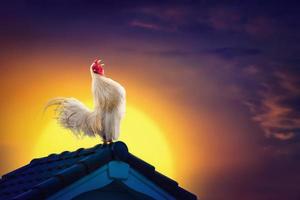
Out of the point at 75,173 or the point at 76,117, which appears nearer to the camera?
the point at 75,173

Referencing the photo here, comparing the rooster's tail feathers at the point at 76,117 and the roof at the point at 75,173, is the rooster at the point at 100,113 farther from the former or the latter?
the roof at the point at 75,173

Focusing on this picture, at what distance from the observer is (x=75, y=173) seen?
4188 millimetres

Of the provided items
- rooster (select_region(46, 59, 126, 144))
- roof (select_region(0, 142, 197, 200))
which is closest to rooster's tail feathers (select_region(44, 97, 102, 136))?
rooster (select_region(46, 59, 126, 144))

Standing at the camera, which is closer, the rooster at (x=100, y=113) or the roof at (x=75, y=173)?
the roof at (x=75, y=173)

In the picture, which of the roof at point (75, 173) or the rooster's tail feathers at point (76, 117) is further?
the rooster's tail feathers at point (76, 117)

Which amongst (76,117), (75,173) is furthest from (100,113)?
(75,173)

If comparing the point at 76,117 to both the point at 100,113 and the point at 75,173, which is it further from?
the point at 75,173

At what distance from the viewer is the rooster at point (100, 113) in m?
6.89

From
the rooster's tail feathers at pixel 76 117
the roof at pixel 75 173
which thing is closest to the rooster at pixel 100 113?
the rooster's tail feathers at pixel 76 117

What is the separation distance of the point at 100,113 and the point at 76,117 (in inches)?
18.2

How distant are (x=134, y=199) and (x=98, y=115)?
2465 mm

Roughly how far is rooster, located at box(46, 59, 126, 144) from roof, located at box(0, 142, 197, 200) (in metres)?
1.24

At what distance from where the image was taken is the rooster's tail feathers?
6961 millimetres

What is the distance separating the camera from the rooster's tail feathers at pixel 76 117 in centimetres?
696
